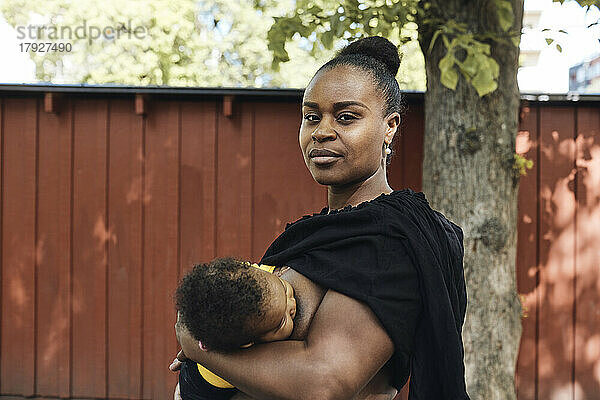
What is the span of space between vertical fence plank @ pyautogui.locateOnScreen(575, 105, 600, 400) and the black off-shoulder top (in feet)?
12.5

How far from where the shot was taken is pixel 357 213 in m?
1.28

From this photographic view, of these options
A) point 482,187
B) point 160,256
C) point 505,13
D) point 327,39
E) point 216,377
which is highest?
point 505,13

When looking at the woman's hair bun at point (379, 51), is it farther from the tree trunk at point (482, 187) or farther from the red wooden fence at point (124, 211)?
the red wooden fence at point (124, 211)

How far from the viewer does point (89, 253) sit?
195 inches

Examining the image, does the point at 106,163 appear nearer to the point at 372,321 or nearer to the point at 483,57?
the point at 483,57

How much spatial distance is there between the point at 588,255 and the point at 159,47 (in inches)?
431

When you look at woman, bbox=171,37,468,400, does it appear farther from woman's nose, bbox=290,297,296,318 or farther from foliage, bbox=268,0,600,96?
foliage, bbox=268,0,600,96

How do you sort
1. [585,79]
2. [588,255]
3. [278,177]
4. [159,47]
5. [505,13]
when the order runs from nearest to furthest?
[505,13]
[588,255]
[278,177]
[159,47]
[585,79]

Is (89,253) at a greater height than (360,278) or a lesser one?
lesser

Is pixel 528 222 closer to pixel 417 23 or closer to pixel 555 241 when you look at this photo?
pixel 555 241

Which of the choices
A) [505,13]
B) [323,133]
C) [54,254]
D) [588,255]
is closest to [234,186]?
[54,254]

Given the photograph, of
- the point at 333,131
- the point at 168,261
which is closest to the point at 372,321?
the point at 333,131

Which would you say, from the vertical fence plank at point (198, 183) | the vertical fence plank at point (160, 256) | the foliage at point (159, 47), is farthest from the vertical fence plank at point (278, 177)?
the foliage at point (159, 47)

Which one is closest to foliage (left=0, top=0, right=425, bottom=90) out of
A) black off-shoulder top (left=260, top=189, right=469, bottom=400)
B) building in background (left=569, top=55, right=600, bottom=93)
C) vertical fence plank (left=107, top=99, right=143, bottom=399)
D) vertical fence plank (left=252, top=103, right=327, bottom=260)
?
building in background (left=569, top=55, right=600, bottom=93)
